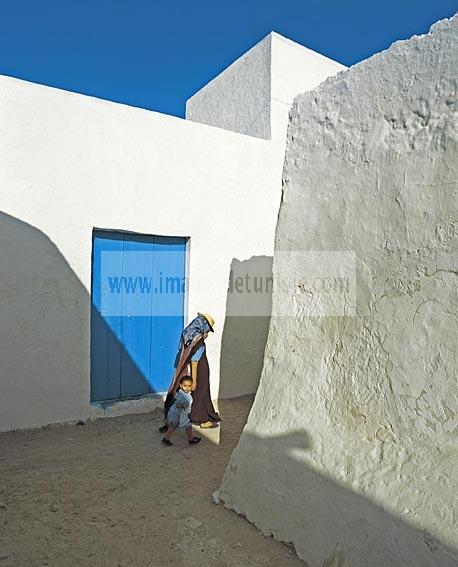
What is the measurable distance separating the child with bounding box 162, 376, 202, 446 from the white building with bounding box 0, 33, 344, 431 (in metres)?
0.98

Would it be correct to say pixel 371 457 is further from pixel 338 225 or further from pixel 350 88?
pixel 350 88

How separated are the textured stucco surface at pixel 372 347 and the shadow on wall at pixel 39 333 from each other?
86.5 inches

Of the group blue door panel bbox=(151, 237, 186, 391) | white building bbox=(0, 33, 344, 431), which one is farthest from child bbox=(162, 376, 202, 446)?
blue door panel bbox=(151, 237, 186, 391)

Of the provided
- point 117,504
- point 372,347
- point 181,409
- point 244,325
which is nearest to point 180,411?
point 181,409

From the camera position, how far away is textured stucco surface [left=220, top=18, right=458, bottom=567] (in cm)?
212

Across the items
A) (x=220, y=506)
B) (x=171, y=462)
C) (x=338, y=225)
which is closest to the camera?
(x=338, y=225)

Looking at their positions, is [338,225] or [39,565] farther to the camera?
[338,225]

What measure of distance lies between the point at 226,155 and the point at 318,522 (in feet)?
13.7

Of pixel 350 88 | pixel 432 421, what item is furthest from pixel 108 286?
pixel 432 421

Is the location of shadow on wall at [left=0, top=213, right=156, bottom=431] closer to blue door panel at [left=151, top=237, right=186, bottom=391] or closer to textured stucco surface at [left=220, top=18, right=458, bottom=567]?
blue door panel at [left=151, top=237, right=186, bottom=391]

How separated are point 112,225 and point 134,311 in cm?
96

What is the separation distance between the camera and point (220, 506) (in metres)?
3.01

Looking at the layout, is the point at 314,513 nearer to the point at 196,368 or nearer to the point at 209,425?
the point at 196,368

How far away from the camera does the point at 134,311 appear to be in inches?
197
